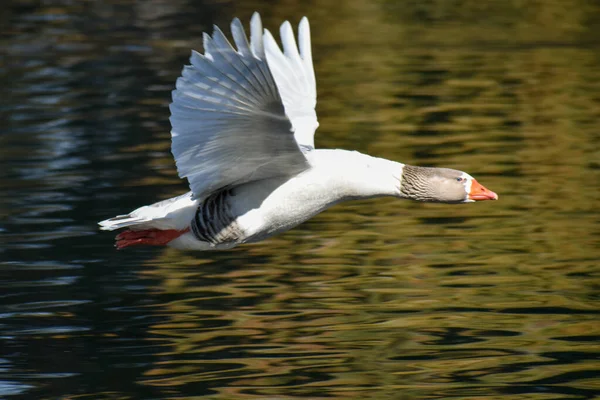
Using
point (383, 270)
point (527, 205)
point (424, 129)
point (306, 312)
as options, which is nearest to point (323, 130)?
point (424, 129)

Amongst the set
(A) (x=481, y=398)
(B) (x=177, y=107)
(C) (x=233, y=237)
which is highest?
(B) (x=177, y=107)

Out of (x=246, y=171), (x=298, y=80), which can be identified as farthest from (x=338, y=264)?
(x=246, y=171)

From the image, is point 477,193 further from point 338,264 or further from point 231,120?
point 338,264

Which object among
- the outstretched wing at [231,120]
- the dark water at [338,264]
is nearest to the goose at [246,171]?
the outstretched wing at [231,120]

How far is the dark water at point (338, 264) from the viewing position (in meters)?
7.91

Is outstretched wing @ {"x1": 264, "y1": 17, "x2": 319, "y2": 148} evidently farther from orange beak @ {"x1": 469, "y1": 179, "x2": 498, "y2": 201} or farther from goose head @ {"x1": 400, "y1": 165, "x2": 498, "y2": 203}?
orange beak @ {"x1": 469, "y1": 179, "x2": 498, "y2": 201}

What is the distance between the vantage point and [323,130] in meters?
16.3

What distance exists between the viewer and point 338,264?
34.2ft

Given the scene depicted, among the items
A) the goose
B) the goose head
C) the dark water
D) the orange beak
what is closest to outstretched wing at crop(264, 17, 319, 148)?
the goose

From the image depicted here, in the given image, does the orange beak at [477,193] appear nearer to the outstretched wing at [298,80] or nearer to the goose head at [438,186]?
the goose head at [438,186]

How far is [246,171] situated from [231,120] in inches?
24.4

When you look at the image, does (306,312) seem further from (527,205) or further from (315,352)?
(527,205)

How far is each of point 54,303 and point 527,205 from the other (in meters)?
5.16

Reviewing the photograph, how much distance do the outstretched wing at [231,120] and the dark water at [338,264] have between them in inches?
54.7
